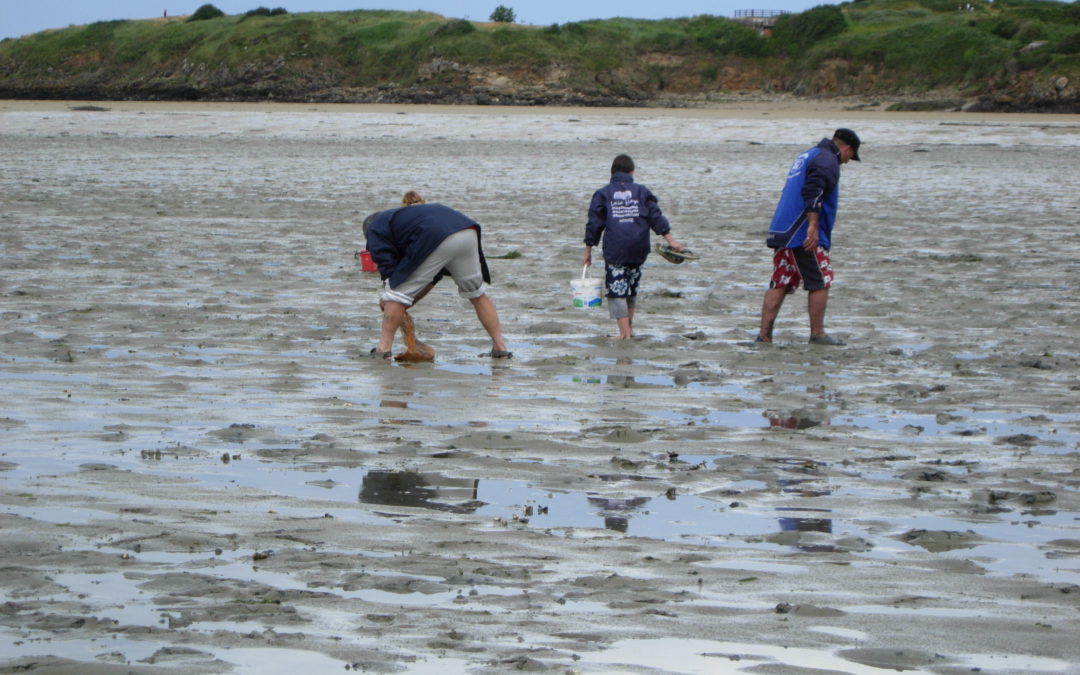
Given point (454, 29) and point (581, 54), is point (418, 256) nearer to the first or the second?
point (581, 54)

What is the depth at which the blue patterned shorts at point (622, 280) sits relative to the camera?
35.5 feet

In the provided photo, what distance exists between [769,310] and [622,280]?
3.65 feet

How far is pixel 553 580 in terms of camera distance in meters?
5.08

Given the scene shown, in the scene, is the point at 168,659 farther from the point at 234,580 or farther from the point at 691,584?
the point at 691,584

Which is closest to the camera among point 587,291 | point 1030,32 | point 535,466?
point 535,466

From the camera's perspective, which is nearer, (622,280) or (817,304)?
(817,304)

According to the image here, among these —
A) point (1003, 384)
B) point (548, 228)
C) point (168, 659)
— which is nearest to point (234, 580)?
point (168, 659)

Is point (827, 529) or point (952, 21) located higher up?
point (952, 21)

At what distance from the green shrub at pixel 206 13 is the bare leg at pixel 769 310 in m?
103

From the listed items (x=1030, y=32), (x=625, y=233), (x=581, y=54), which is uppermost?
(x=1030, y=32)

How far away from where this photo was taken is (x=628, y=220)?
10875mm

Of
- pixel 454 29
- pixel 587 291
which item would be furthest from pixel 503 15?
pixel 587 291

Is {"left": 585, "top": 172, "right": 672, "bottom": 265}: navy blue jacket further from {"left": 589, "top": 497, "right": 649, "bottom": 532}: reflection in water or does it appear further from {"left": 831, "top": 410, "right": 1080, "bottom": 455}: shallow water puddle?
{"left": 589, "top": 497, "right": 649, "bottom": 532}: reflection in water

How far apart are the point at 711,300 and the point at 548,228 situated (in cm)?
610
